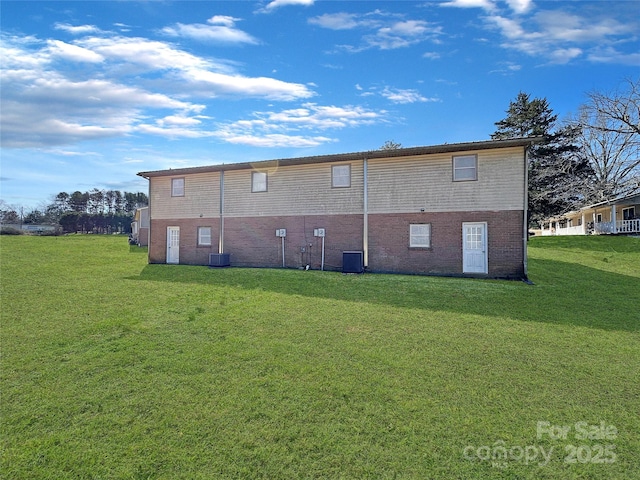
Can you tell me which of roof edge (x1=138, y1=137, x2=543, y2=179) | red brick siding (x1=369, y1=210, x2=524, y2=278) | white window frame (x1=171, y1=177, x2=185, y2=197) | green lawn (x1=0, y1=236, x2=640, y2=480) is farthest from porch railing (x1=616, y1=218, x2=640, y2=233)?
white window frame (x1=171, y1=177, x2=185, y2=197)

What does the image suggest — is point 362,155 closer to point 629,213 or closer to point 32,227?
point 629,213

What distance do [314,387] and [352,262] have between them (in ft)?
32.3

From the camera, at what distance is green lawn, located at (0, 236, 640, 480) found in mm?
3381

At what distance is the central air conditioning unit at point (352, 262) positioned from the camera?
14.2m

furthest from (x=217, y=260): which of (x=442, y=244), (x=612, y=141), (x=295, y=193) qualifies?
(x=612, y=141)

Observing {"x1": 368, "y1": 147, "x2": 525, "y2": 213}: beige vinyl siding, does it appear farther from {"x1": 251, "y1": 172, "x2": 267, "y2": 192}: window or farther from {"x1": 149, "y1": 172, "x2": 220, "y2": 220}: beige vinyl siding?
{"x1": 149, "y1": 172, "x2": 220, "y2": 220}: beige vinyl siding

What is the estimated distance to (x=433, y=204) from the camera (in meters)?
13.9

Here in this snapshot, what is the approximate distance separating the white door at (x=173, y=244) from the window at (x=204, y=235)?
4.51ft

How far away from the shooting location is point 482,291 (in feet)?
34.7

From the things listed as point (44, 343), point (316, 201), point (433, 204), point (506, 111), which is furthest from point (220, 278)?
point (506, 111)

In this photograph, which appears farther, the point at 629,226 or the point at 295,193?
the point at 629,226

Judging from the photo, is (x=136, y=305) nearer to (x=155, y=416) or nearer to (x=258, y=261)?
(x=155, y=416)

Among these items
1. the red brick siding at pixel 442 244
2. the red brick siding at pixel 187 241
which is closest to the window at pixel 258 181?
the red brick siding at pixel 187 241

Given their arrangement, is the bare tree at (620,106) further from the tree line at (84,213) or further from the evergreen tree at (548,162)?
the tree line at (84,213)
